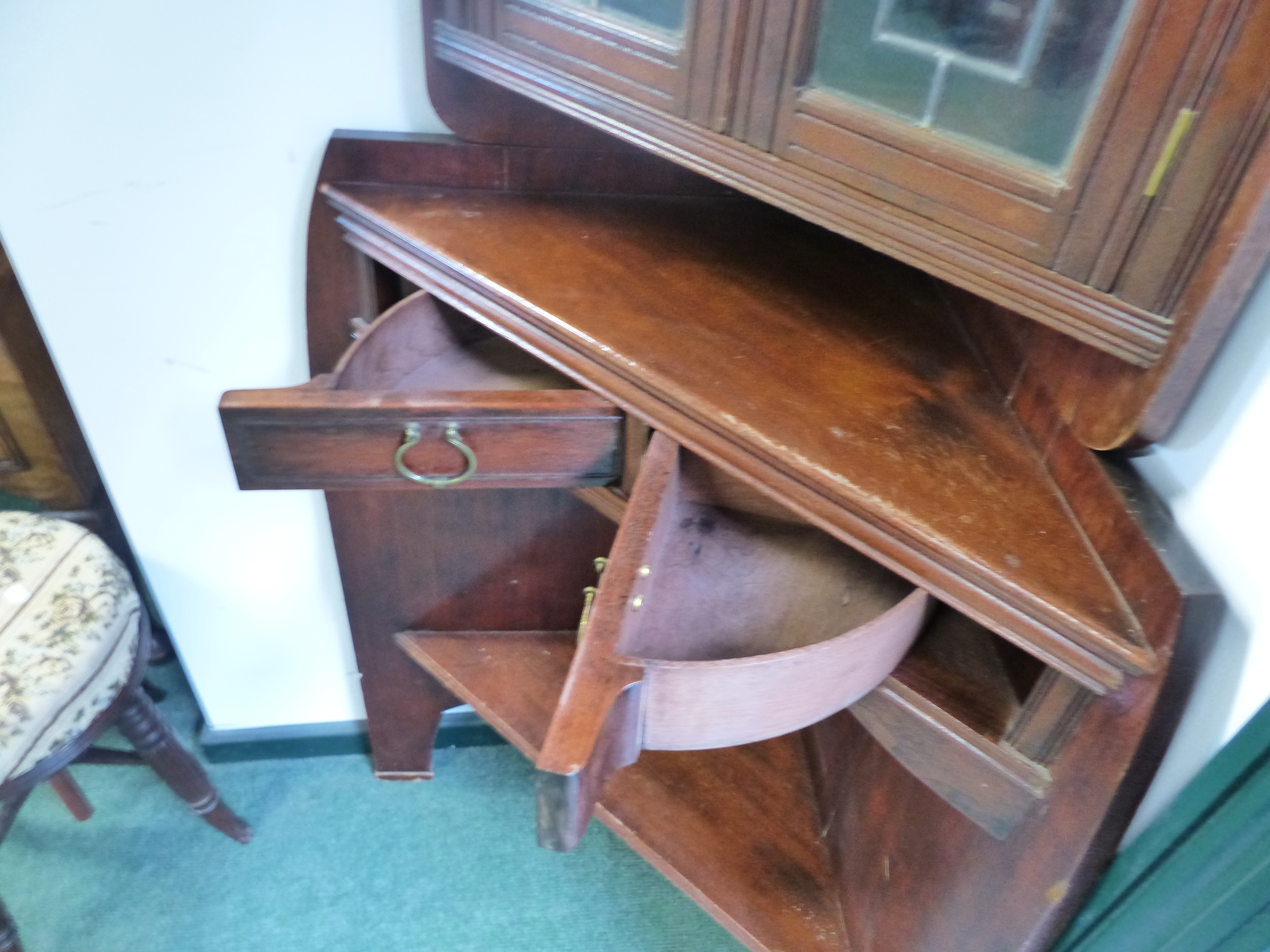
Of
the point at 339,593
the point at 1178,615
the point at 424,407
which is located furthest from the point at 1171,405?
the point at 339,593

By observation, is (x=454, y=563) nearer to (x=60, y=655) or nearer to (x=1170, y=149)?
(x=60, y=655)

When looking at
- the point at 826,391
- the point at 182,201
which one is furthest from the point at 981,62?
the point at 182,201

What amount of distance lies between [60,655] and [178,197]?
51cm

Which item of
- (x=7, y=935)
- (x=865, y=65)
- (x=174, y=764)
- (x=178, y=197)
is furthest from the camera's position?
(x=174, y=764)

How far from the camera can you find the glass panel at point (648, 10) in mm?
604

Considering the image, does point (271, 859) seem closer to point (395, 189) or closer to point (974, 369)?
point (395, 189)

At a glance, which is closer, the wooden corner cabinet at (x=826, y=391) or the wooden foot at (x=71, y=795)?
the wooden corner cabinet at (x=826, y=391)

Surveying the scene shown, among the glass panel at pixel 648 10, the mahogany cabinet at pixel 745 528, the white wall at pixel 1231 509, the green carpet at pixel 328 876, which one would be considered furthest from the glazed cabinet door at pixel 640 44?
the green carpet at pixel 328 876

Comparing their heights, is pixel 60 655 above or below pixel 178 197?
below

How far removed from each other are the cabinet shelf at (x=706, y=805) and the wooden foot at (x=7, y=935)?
1.77ft

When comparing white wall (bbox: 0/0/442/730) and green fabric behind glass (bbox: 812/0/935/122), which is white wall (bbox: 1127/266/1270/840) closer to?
green fabric behind glass (bbox: 812/0/935/122)

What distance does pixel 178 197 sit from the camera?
825 mm

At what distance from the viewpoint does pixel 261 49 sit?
0.77 metres

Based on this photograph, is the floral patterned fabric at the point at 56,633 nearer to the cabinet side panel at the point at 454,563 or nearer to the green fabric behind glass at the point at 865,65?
the cabinet side panel at the point at 454,563
